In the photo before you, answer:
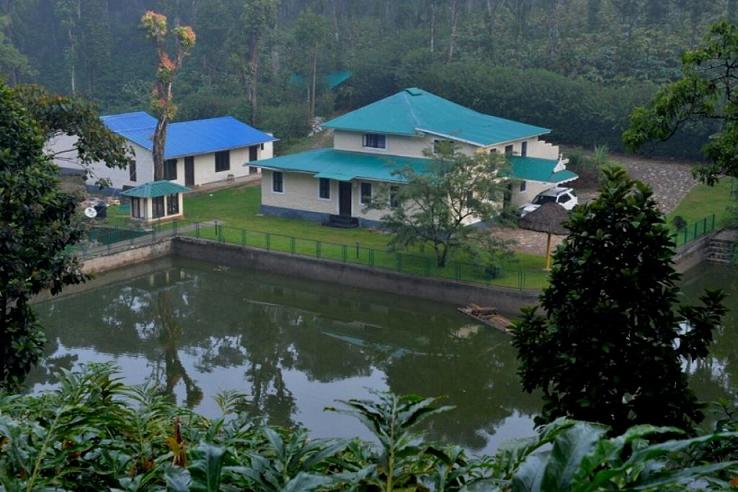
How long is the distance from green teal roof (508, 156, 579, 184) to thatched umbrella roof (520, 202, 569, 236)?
5.56 m

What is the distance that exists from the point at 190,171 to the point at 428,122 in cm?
977

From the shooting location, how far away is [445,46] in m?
53.5

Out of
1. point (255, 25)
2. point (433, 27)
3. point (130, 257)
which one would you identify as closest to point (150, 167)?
point (130, 257)

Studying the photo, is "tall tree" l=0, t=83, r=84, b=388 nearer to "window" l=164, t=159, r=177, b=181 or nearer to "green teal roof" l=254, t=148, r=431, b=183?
"green teal roof" l=254, t=148, r=431, b=183

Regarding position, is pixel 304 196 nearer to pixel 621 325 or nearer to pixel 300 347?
pixel 300 347

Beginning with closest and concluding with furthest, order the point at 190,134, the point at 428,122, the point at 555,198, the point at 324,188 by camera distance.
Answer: the point at 555,198, the point at 324,188, the point at 428,122, the point at 190,134

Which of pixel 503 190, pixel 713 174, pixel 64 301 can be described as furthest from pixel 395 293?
pixel 713 174

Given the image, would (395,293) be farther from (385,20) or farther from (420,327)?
(385,20)

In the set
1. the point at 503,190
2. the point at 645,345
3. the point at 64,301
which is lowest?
the point at 64,301

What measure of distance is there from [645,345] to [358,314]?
16.7m

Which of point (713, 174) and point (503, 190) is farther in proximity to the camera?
point (503, 190)

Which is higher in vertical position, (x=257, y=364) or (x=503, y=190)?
(x=503, y=190)

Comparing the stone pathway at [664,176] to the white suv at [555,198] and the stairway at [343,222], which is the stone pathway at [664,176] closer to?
the white suv at [555,198]

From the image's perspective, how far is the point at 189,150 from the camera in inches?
1464
